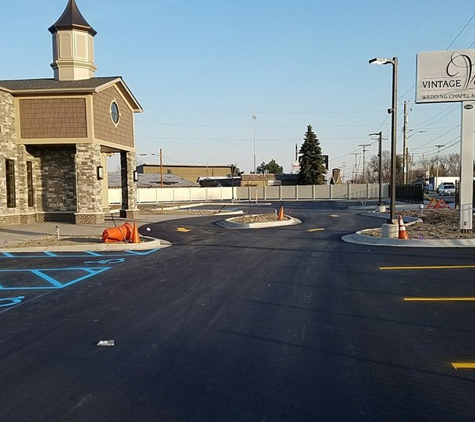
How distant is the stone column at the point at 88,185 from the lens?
22.2 meters

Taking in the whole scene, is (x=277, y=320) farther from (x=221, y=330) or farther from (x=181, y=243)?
(x=181, y=243)

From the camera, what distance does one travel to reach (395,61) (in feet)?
54.8

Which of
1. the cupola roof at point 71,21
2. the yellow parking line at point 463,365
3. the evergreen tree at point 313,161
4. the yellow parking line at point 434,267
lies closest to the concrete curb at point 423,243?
the yellow parking line at point 434,267

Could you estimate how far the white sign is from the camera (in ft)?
57.1

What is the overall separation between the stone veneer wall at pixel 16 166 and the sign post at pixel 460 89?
19.0 metres

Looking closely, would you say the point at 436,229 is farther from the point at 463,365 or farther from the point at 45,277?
the point at 45,277

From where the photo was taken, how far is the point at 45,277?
10531 millimetres

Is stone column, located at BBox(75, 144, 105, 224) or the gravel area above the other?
stone column, located at BBox(75, 144, 105, 224)

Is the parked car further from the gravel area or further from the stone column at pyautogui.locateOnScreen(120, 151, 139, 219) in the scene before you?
the stone column at pyautogui.locateOnScreen(120, 151, 139, 219)

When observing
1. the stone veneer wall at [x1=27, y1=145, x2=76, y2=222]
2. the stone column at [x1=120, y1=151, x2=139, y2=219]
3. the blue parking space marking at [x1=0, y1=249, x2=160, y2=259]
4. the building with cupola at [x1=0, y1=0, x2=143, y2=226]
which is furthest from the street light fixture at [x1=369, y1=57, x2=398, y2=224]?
the stone column at [x1=120, y1=151, x2=139, y2=219]

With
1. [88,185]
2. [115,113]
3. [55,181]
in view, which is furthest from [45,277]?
[115,113]

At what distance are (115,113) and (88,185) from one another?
533cm

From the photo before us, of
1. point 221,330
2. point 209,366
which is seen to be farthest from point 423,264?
point 209,366

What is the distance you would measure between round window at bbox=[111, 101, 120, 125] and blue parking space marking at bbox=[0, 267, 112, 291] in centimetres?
1537
